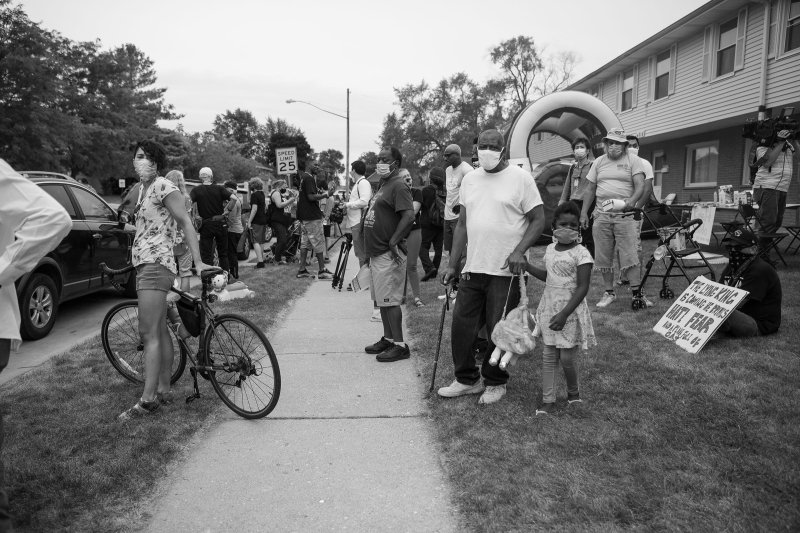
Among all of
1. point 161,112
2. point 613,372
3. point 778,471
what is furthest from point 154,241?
point 161,112

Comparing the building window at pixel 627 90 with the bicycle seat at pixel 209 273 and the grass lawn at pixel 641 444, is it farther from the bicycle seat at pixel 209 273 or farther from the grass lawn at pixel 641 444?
the bicycle seat at pixel 209 273

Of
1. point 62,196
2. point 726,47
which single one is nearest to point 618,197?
point 62,196

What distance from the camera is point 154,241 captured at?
4.04m

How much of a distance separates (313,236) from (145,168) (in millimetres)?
6730

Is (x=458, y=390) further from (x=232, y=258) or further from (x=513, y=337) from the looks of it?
(x=232, y=258)

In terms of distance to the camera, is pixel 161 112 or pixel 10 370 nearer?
pixel 10 370

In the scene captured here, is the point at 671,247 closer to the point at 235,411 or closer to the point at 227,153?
the point at 235,411

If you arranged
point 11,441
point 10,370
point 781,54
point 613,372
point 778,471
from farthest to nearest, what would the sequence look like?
1. point 781,54
2. point 10,370
3. point 613,372
4. point 11,441
5. point 778,471

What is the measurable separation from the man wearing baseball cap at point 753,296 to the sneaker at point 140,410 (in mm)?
4787

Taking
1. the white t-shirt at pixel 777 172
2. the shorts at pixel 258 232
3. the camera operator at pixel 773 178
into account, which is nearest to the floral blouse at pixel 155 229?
A: the camera operator at pixel 773 178

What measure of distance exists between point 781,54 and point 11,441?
54.1 ft

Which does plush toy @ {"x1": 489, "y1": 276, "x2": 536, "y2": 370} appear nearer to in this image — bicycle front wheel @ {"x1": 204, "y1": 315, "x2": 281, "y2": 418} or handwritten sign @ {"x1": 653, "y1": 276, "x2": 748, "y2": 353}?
bicycle front wheel @ {"x1": 204, "y1": 315, "x2": 281, "y2": 418}

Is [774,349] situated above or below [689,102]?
below

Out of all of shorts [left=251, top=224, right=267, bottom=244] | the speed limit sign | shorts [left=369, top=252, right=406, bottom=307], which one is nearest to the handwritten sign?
shorts [left=369, top=252, right=406, bottom=307]
